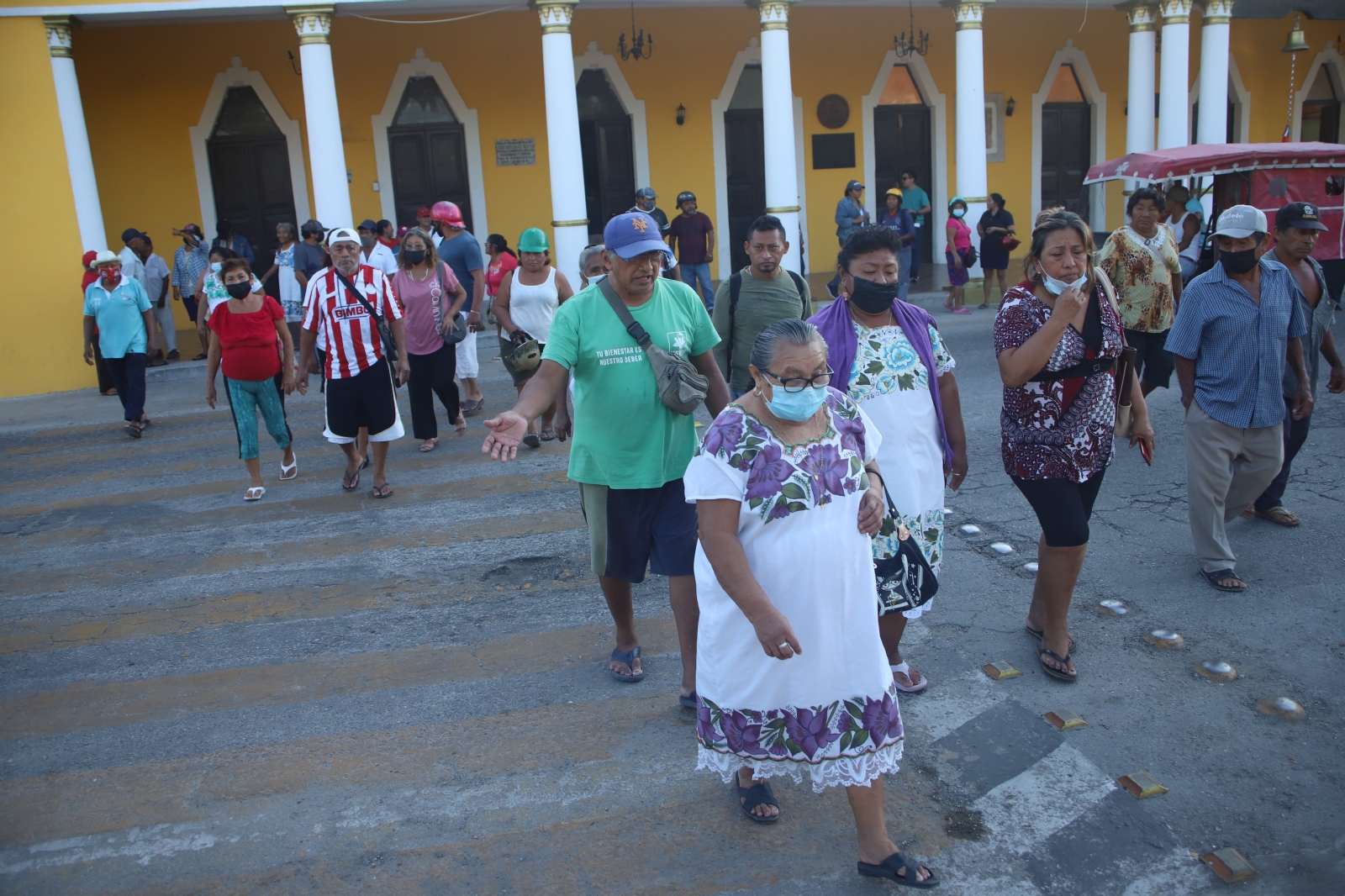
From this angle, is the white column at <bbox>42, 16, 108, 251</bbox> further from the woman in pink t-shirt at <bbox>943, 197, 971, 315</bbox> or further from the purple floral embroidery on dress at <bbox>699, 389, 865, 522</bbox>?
the purple floral embroidery on dress at <bbox>699, 389, 865, 522</bbox>

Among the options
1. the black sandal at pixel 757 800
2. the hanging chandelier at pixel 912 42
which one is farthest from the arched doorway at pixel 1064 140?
the black sandal at pixel 757 800

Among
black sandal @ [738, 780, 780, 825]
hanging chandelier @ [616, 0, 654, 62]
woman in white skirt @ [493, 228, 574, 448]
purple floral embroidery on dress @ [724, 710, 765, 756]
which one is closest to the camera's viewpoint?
purple floral embroidery on dress @ [724, 710, 765, 756]

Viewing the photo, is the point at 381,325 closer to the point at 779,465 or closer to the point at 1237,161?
the point at 779,465

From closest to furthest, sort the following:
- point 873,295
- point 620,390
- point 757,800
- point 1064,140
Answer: point 757,800, point 873,295, point 620,390, point 1064,140

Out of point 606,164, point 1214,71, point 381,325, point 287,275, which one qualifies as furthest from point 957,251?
point 381,325

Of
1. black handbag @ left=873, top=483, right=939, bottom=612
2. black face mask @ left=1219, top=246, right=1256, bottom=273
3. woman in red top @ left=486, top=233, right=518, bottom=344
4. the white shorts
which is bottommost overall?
black handbag @ left=873, top=483, right=939, bottom=612

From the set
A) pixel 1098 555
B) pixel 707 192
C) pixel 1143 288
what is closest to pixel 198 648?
pixel 1098 555

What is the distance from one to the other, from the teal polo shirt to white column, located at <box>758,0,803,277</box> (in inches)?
323

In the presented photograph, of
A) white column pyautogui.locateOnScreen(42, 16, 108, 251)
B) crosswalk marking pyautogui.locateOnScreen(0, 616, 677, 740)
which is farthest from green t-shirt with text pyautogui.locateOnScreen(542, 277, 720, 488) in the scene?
white column pyautogui.locateOnScreen(42, 16, 108, 251)

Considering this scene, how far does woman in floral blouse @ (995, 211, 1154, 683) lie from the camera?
13.3 ft

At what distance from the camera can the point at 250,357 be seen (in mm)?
7324

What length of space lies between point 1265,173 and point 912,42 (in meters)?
7.63

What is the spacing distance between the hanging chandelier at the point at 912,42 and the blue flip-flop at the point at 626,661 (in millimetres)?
15885

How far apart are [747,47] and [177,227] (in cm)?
927
